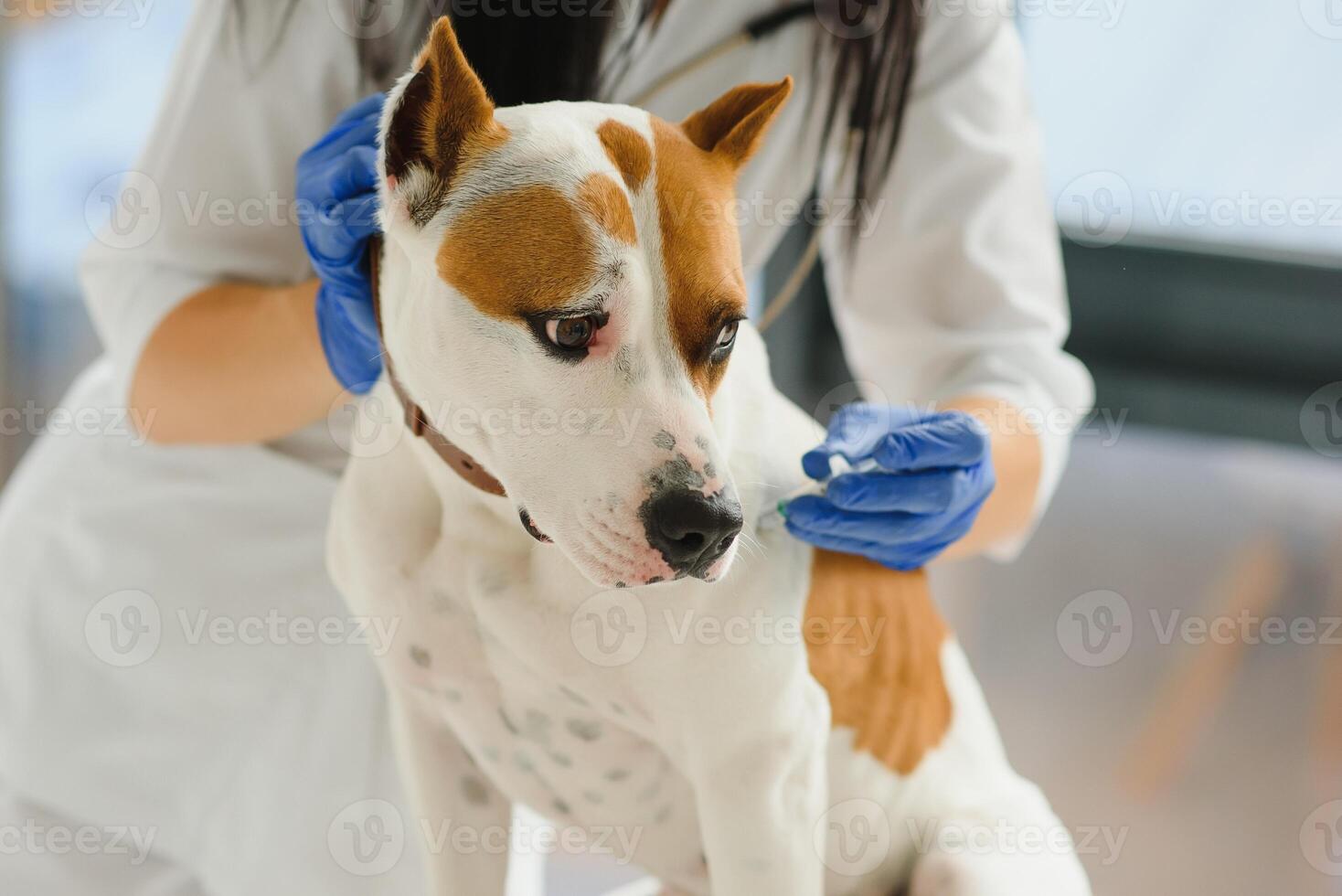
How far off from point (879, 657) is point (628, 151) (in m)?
0.39

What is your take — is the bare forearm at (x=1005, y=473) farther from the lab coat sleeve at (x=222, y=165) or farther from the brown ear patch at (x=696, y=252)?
the lab coat sleeve at (x=222, y=165)

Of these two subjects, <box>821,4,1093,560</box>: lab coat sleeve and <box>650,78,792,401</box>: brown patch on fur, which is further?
<box>821,4,1093,560</box>: lab coat sleeve

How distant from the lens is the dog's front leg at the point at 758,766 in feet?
2.43

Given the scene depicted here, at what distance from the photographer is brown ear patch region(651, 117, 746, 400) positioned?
2.12 feet

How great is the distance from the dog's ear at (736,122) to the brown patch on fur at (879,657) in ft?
0.88

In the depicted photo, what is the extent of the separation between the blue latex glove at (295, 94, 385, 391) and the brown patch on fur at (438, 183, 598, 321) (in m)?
0.12

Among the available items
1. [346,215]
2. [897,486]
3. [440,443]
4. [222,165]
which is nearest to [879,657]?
[897,486]

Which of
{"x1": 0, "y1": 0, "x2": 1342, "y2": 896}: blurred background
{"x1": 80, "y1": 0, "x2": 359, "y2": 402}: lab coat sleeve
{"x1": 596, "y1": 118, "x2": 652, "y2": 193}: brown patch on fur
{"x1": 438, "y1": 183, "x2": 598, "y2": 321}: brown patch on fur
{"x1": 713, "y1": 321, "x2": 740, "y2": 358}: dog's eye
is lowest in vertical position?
{"x1": 0, "y1": 0, "x2": 1342, "y2": 896}: blurred background

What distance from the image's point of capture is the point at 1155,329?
2523 millimetres

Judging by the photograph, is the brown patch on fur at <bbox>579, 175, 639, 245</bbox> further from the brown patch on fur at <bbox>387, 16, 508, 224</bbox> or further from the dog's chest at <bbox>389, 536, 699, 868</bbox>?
the dog's chest at <bbox>389, 536, 699, 868</bbox>

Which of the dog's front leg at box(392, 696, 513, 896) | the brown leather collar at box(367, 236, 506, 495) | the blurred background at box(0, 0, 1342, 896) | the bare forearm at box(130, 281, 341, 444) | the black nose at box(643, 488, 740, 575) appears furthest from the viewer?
the blurred background at box(0, 0, 1342, 896)

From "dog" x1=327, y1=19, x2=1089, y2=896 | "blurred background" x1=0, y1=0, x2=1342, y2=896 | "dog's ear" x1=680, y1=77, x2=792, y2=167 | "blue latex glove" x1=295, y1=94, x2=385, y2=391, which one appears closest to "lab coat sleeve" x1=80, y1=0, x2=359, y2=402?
"blue latex glove" x1=295, y1=94, x2=385, y2=391

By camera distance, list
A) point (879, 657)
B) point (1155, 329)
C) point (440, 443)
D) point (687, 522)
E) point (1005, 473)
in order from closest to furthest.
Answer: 1. point (687, 522)
2. point (440, 443)
3. point (879, 657)
4. point (1005, 473)
5. point (1155, 329)

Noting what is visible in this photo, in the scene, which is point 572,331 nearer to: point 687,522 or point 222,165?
point 687,522
